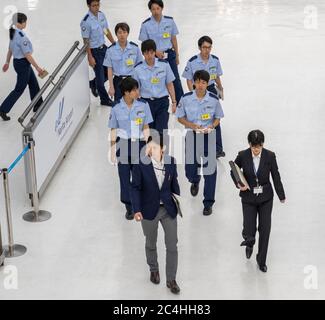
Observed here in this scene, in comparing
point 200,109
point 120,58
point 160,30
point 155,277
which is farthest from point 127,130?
point 160,30

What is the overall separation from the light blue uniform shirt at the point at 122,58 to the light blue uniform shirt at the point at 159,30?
101cm

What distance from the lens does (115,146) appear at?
896cm

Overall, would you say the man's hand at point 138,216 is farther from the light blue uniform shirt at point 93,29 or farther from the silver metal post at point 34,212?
the light blue uniform shirt at point 93,29

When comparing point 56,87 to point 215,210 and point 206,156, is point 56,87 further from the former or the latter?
point 215,210

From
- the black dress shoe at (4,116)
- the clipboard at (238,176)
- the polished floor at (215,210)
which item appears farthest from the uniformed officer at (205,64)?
the black dress shoe at (4,116)

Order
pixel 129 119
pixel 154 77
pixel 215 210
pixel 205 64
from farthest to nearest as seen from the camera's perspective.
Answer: pixel 205 64 → pixel 154 77 → pixel 215 210 → pixel 129 119

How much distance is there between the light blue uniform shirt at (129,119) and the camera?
8977 millimetres

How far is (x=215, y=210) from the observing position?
31.3ft

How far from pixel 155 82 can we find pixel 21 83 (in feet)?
8.75

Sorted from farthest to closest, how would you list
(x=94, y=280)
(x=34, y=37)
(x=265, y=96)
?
(x=34, y=37), (x=265, y=96), (x=94, y=280)

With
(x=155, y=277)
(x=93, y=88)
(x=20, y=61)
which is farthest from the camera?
(x=93, y=88)

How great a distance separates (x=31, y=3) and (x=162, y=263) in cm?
1208
